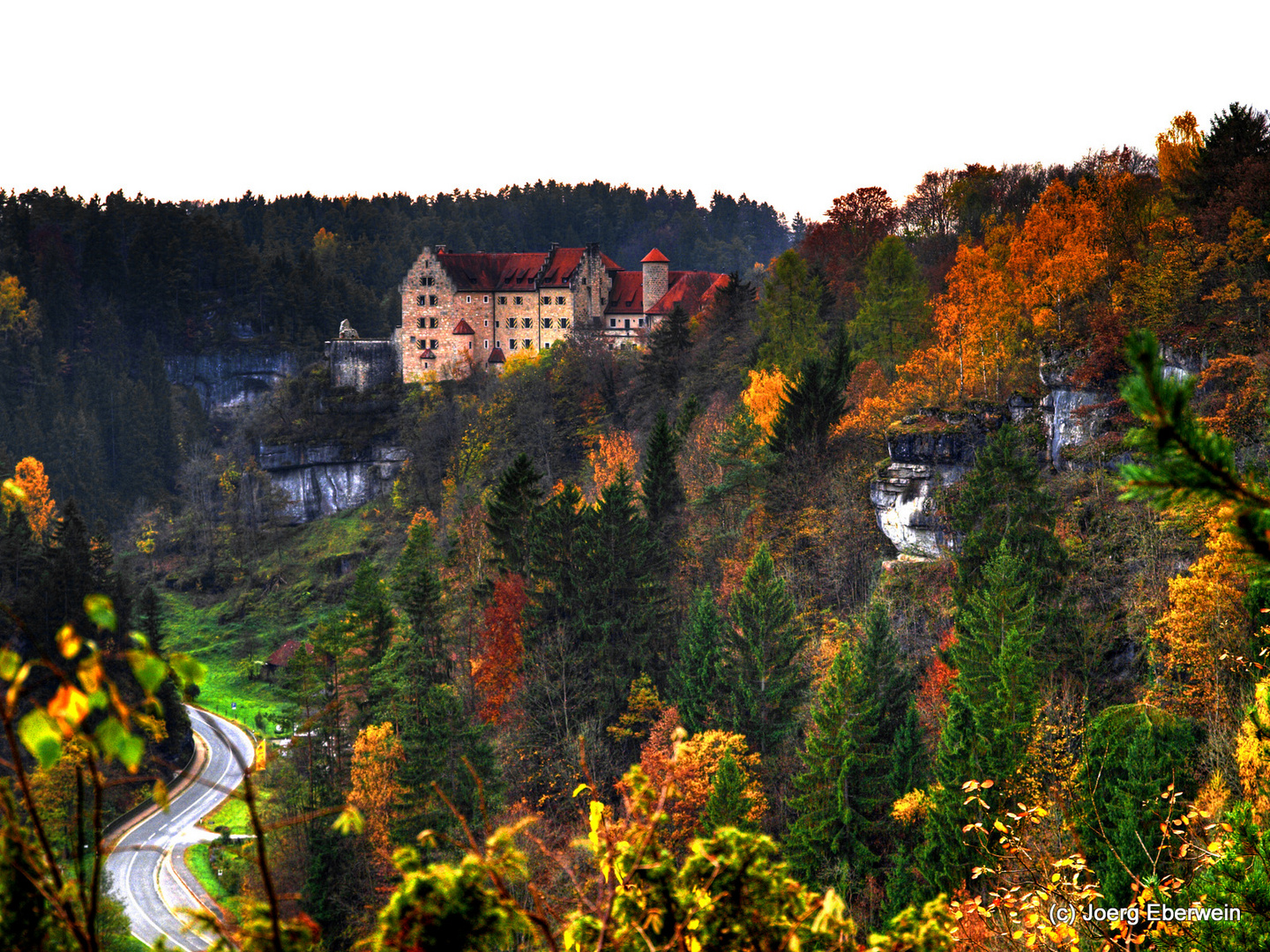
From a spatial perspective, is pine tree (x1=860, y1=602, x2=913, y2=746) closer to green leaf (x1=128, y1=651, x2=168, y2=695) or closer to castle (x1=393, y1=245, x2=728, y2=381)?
green leaf (x1=128, y1=651, x2=168, y2=695)

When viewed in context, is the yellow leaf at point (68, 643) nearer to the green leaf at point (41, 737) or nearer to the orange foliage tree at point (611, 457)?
the green leaf at point (41, 737)

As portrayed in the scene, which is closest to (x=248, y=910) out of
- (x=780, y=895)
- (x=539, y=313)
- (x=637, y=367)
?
(x=780, y=895)

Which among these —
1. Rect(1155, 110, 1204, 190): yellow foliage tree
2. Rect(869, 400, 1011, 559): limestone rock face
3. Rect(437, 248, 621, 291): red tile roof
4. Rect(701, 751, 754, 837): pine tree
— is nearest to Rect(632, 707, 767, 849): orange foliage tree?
Rect(701, 751, 754, 837): pine tree

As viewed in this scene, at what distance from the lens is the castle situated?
69938 mm

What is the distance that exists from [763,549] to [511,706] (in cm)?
1165

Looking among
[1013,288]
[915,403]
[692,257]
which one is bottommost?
[915,403]

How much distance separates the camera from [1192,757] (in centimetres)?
1573

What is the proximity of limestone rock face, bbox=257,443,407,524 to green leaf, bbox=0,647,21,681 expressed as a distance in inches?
2872

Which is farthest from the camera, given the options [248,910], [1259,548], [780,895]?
[780,895]

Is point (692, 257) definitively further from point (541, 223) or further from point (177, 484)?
point (177, 484)

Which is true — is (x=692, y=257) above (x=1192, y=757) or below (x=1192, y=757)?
above

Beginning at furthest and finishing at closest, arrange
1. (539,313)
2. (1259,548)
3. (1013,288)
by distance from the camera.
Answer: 1. (539,313)
2. (1013,288)
3. (1259,548)

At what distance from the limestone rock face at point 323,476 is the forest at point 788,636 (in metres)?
7.42

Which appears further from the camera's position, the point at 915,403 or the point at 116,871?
the point at 915,403
